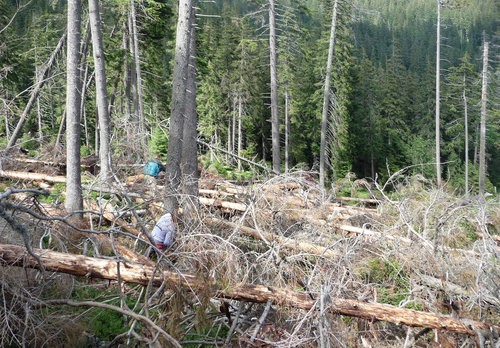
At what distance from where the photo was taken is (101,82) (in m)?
9.26

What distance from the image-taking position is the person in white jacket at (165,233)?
595 centimetres

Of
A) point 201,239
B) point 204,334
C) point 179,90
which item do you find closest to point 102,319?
point 204,334

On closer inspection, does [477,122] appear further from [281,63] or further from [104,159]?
[104,159]

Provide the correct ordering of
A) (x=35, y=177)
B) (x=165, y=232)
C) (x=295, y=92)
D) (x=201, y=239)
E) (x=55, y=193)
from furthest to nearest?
(x=295, y=92)
(x=35, y=177)
(x=55, y=193)
(x=165, y=232)
(x=201, y=239)

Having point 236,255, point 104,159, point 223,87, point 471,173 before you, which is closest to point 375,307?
point 236,255

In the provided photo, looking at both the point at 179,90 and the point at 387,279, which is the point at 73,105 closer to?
the point at 179,90

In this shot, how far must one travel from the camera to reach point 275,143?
1598 centimetres

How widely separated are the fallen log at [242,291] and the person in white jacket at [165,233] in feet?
5.26

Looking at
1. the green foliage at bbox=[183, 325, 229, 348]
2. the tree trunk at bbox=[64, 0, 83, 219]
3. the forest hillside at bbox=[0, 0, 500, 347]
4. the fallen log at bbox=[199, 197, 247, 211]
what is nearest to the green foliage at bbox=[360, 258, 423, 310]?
the forest hillside at bbox=[0, 0, 500, 347]

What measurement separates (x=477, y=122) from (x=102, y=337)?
4169cm

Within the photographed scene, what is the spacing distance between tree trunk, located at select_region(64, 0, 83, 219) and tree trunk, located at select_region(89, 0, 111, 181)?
85 cm

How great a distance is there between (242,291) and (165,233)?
2.49 metres

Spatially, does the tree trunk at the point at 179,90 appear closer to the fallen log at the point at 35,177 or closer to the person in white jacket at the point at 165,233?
the person in white jacket at the point at 165,233

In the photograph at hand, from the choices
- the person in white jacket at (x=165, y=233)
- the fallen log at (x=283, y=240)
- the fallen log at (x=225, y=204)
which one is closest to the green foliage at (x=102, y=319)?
the person in white jacket at (x=165, y=233)
